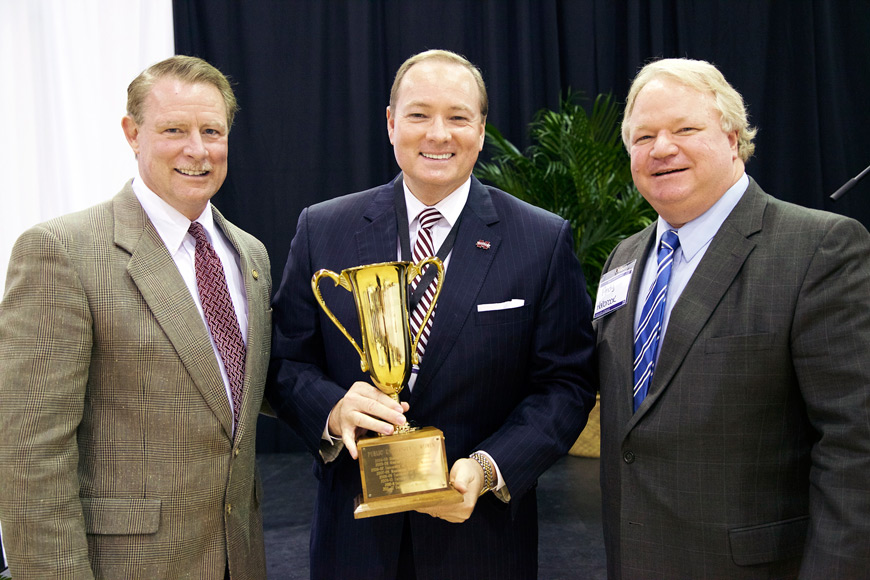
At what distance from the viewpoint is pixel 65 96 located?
5191 mm

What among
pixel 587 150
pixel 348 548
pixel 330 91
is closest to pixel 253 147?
pixel 330 91

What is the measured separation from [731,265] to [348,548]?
1.21m

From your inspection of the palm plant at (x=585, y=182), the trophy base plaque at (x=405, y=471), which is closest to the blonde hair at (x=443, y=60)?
the trophy base plaque at (x=405, y=471)

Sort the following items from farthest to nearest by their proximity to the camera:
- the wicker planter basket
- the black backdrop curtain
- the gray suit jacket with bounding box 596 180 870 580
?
the black backdrop curtain → the wicker planter basket → the gray suit jacket with bounding box 596 180 870 580

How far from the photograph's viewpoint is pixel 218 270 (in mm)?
1925

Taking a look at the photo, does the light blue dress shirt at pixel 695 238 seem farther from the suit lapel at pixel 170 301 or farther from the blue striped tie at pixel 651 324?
the suit lapel at pixel 170 301

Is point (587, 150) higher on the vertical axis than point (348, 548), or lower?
higher

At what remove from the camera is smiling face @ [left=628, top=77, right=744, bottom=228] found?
1.79 meters

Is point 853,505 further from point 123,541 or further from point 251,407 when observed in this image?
point 123,541

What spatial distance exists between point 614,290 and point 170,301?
122 cm

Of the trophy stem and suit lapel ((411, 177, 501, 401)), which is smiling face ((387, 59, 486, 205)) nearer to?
suit lapel ((411, 177, 501, 401))

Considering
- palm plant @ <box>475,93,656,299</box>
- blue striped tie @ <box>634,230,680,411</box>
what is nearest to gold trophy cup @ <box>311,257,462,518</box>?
blue striped tie @ <box>634,230,680,411</box>

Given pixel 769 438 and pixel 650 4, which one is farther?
pixel 650 4

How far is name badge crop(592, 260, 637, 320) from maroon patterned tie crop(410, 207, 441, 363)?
1.70 ft
